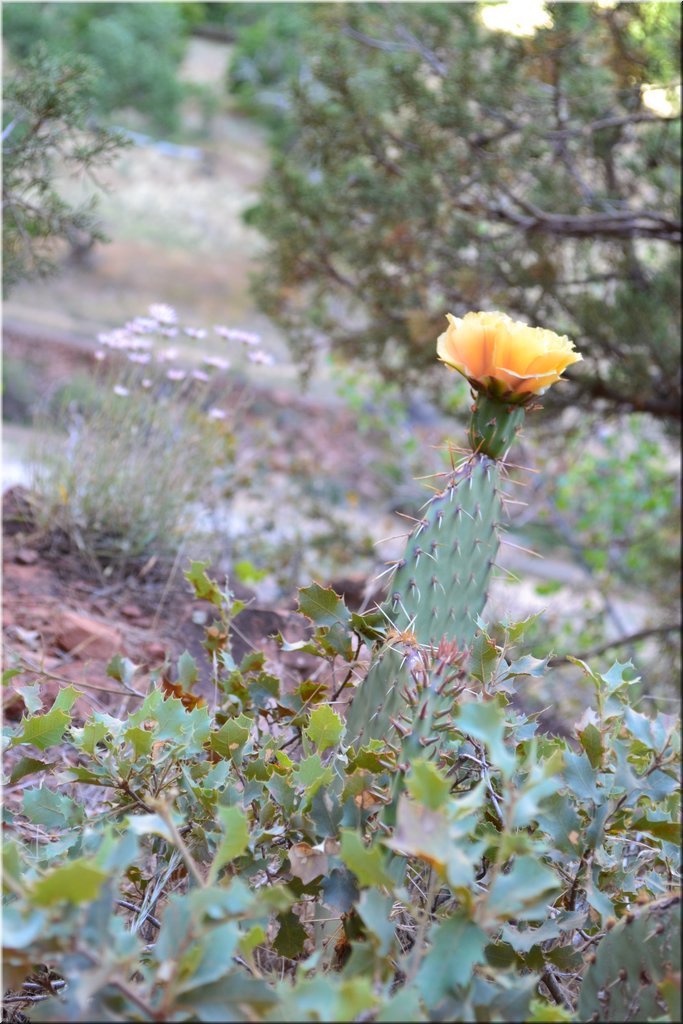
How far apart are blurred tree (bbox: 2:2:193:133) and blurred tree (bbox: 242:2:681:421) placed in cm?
1290

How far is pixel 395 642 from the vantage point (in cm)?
127

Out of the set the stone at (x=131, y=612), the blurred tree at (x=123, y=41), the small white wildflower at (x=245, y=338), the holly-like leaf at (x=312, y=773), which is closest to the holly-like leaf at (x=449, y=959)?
the holly-like leaf at (x=312, y=773)

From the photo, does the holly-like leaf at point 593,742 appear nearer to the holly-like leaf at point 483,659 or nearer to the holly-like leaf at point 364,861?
the holly-like leaf at point 483,659

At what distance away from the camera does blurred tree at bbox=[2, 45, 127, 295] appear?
2895 millimetres

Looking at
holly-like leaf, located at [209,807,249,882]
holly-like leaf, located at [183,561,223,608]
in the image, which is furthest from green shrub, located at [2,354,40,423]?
holly-like leaf, located at [209,807,249,882]

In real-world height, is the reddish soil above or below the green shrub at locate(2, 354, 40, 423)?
above

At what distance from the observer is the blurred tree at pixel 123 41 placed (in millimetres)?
17797

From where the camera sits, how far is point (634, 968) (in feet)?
3.32

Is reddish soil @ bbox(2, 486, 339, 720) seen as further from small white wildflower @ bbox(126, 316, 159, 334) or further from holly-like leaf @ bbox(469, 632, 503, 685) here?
holly-like leaf @ bbox(469, 632, 503, 685)

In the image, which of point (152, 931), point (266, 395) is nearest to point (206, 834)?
point (152, 931)

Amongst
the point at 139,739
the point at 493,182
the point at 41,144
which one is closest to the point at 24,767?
the point at 139,739

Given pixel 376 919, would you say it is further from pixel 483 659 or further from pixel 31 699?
pixel 31 699

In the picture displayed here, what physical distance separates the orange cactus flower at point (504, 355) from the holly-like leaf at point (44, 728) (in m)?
0.66

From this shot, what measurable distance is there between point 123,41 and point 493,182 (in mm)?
16168
